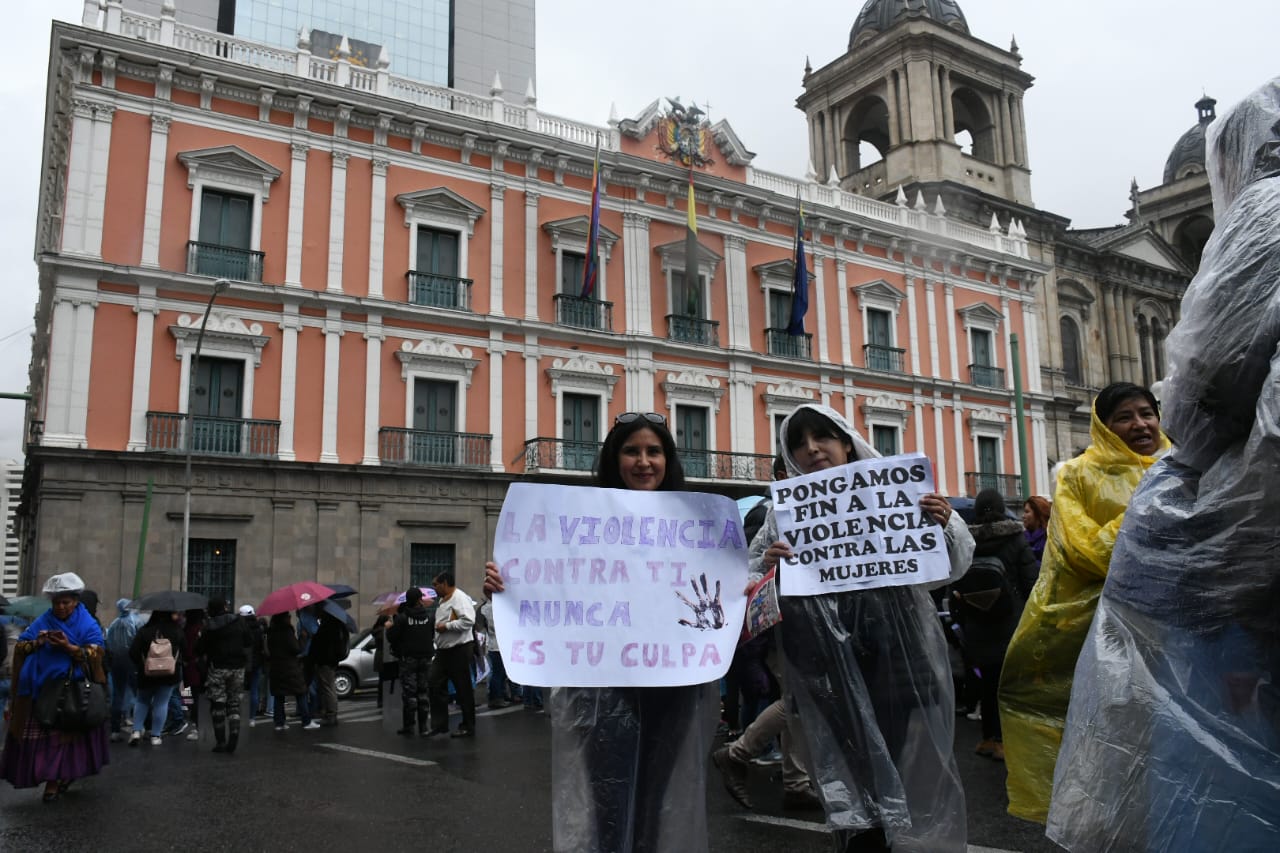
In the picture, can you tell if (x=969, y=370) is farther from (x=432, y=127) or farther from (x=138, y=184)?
(x=138, y=184)

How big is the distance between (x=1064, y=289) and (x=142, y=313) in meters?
31.4

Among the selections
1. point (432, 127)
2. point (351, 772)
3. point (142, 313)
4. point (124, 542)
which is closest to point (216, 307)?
point (142, 313)

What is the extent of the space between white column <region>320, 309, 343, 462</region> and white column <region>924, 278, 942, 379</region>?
1794 centimetres

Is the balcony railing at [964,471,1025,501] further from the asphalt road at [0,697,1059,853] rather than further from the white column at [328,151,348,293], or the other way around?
the asphalt road at [0,697,1059,853]

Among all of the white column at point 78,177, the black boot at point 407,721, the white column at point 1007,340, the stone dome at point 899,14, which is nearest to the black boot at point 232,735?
the black boot at point 407,721

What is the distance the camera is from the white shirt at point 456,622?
10758 mm

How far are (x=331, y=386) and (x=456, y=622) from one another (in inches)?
492

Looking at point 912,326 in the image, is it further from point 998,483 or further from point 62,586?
point 62,586

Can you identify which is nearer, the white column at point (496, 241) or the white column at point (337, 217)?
the white column at point (337, 217)

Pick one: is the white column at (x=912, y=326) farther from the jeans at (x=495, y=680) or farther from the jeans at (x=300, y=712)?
the jeans at (x=300, y=712)

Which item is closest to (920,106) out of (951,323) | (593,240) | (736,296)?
(951,323)

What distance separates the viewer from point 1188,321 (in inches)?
94.9

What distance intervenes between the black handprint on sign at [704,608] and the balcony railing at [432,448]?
62.6ft

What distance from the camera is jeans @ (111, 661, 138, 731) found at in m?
11.9
